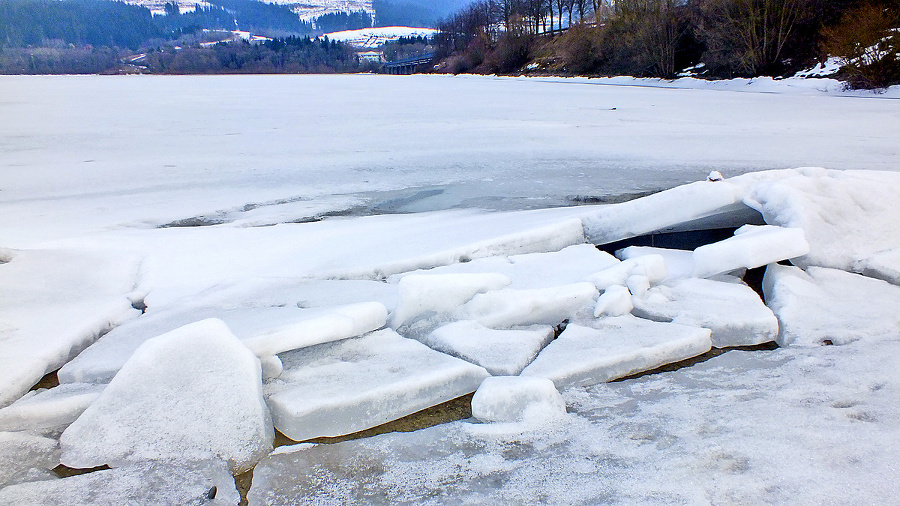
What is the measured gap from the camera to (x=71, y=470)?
3.99 feet

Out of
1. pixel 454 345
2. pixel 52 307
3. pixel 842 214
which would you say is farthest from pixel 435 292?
pixel 842 214

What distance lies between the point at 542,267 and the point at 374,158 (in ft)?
10.8

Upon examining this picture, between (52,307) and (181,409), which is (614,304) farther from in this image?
(52,307)

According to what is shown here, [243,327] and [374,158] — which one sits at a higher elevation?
[374,158]

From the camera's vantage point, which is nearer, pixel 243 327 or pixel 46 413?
pixel 46 413

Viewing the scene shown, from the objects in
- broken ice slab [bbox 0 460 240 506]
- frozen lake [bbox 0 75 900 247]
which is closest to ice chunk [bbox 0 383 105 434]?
broken ice slab [bbox 0 460 240 506]

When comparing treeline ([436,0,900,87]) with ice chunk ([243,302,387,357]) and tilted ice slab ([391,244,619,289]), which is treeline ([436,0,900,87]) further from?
ice chunk ([243,302,387,357])

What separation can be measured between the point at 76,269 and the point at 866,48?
52.7 feet

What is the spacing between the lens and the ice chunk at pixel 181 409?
1199mm

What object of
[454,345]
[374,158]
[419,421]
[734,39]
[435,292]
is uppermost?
[734,39]

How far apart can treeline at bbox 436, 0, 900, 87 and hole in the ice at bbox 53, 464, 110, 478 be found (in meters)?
15.9

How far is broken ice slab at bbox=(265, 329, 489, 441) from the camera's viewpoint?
131 cm

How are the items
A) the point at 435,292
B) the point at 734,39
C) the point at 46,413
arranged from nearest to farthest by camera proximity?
the point at 46,413 < the point at 435,292 < the point at 734,39

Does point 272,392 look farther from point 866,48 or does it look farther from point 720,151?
point 866,48
